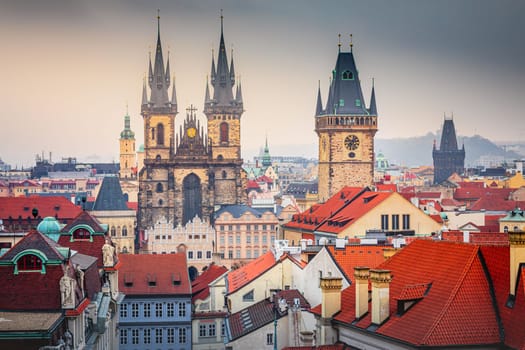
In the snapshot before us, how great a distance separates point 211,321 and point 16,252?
38.3m

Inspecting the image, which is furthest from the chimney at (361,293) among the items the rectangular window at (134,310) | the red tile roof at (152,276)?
the rectangular window at (134,310)

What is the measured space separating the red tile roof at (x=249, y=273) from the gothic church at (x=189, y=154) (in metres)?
67.3

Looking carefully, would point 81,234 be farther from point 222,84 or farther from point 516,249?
point 222,84

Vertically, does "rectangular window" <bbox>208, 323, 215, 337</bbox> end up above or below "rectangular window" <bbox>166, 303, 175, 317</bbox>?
below

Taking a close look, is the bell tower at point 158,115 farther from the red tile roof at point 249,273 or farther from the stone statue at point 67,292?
the stone statue at point 67,292

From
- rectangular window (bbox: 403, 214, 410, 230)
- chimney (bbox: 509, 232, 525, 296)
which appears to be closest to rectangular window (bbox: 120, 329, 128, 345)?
rectangular window (bbox: 403, 214, 410, 230)

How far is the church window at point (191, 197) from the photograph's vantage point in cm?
14375

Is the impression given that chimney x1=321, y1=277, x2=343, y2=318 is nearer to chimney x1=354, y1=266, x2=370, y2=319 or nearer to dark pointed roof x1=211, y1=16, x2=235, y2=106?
chimney x1=354, y1=266, x2=370, y2=319

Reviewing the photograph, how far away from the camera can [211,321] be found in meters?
74.3

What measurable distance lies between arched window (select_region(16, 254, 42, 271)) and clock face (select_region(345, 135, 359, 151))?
97594 millimetres

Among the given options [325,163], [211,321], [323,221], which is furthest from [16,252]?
[325,163]

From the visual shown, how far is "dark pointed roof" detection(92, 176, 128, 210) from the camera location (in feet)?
449

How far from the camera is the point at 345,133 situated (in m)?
133

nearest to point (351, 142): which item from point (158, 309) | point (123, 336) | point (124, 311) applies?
point (158, 309)
